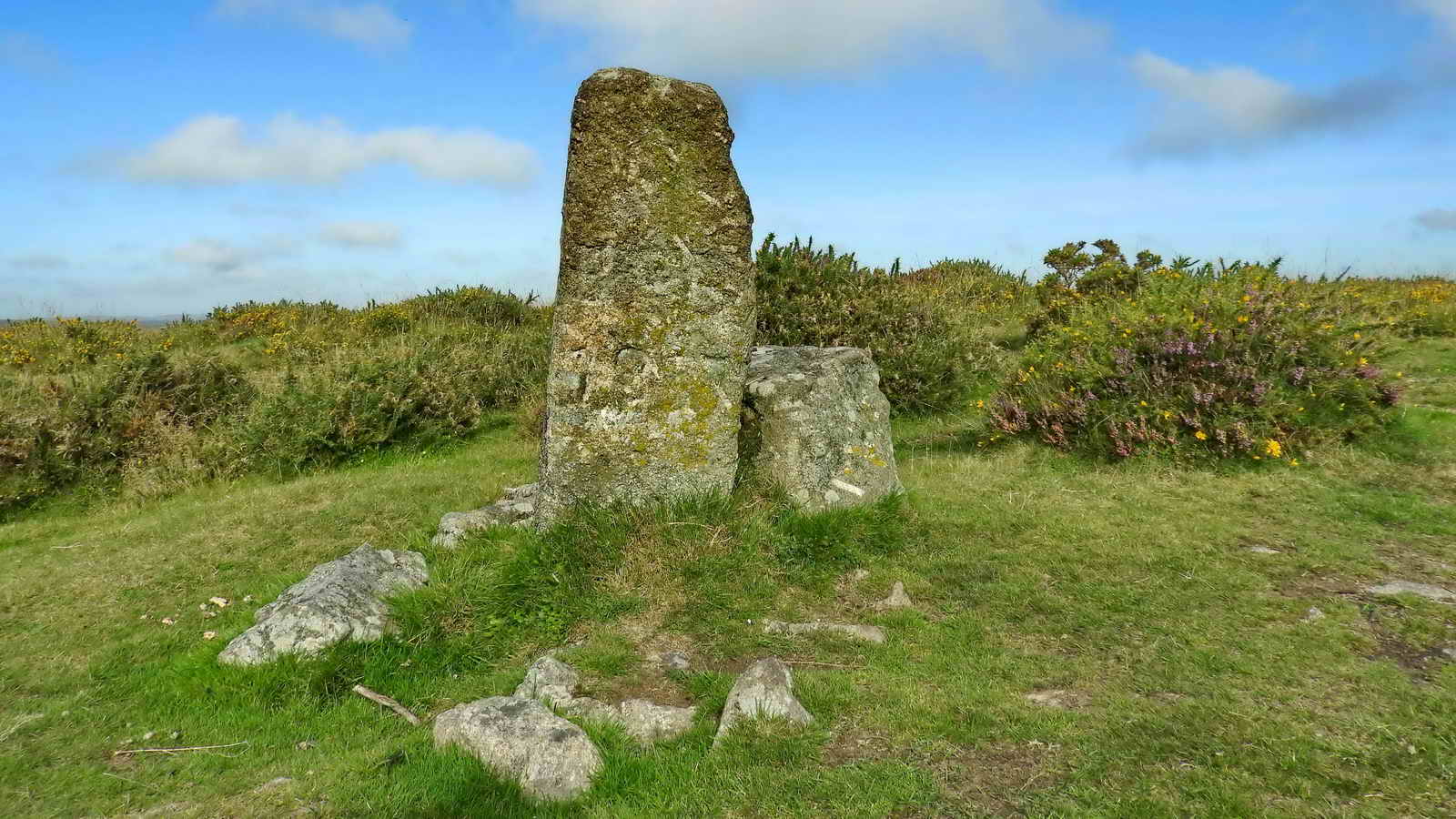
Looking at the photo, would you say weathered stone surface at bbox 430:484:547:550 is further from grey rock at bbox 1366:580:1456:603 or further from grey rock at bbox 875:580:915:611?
grey rock at bbox 1366:580:1456:603

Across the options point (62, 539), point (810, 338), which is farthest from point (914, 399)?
point (62, 539)

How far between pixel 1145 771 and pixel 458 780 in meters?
3.16

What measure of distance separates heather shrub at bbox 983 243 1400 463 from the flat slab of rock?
6381 millimetres

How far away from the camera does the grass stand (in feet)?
12.7

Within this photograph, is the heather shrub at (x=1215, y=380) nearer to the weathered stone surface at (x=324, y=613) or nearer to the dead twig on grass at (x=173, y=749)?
the weathered stone surface at (x=324, y=613)

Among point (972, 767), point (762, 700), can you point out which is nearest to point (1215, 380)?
point (972, 767)

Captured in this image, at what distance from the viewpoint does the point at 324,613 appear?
5.57 m

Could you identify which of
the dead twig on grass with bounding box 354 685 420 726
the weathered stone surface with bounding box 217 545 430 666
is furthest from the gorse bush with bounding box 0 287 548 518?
the dead twig on grass with bounding box 354 685 420 726

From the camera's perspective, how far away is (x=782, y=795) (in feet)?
12.4

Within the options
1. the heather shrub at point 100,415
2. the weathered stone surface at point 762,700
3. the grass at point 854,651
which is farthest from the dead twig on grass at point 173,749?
the heather shrub at point 100,415

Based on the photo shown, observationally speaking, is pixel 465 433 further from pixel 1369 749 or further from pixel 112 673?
pixel 1369 749

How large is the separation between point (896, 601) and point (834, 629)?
67 centimetres

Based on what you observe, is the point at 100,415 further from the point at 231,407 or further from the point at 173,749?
the point at 173,749

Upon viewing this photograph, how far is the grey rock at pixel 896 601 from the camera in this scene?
235 inches
